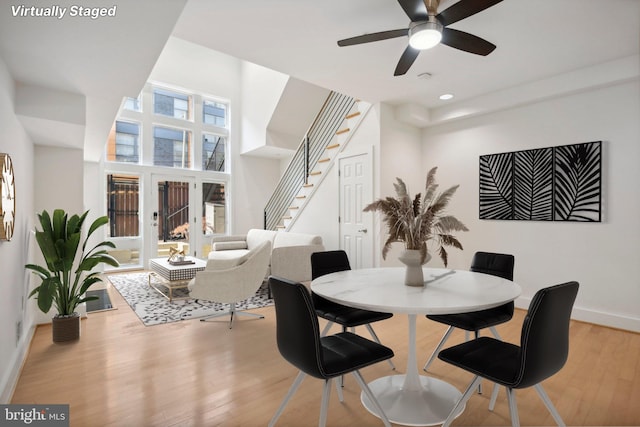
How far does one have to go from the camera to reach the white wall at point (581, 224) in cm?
353

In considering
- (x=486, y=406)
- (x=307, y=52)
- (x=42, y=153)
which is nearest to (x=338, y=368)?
(x=486, y=406)

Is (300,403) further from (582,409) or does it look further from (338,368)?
(582,409)

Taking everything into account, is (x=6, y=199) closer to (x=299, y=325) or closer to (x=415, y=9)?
(x=299, y=325)

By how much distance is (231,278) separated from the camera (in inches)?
142

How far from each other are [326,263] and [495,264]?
1.34 m

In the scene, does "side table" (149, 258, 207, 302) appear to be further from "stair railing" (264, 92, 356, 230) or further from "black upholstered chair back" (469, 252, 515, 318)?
"black upholstered chair back" (469, 252, 515, 318)

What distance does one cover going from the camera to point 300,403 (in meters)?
2.17

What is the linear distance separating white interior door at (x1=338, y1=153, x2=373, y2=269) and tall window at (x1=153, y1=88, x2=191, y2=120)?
464 cm

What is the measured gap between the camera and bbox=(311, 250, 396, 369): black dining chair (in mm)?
2383

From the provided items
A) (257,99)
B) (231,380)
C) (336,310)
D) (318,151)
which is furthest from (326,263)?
(257,99)

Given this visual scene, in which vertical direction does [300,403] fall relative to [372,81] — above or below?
below

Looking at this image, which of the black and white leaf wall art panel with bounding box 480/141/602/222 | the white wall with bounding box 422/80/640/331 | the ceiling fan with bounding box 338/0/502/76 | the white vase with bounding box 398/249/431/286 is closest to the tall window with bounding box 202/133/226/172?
the white wall with bounding box 422/80/640/331

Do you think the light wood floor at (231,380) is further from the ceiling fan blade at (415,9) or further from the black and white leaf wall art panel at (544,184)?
the ceiling fan blade at (415,9)

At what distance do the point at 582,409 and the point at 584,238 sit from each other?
235 centimetres
